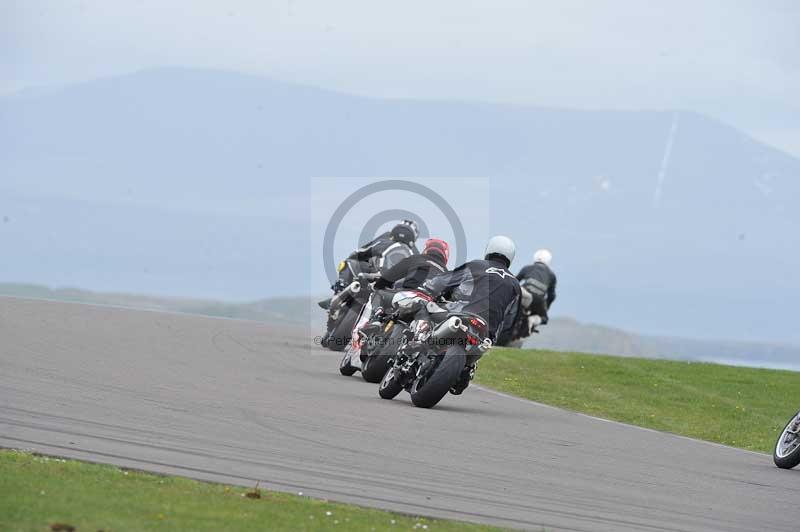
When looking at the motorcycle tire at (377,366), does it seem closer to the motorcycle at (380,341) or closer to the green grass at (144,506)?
the motorcycle at (380,341)

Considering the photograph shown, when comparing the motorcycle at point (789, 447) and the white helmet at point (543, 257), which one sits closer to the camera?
the motorcycle at point (789, 447)

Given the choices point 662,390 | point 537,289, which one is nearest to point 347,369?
point 662,390

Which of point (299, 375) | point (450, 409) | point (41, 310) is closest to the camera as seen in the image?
point (450, 409)

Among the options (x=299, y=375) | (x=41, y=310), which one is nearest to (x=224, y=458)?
(x=299, y=375)

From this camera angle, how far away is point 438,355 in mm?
16516

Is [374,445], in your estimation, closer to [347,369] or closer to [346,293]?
[347,369]

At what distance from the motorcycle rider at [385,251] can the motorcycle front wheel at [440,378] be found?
4.97 meters

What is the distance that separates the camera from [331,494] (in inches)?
377

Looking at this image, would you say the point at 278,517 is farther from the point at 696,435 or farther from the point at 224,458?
the point at 696,435

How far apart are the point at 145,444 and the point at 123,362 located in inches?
313

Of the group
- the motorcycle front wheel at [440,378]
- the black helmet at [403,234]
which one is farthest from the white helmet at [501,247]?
the black helmet at [403,234]

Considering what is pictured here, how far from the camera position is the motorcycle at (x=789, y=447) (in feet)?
47.6

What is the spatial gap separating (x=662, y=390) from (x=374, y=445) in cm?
1144

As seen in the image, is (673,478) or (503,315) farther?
(503,315)
